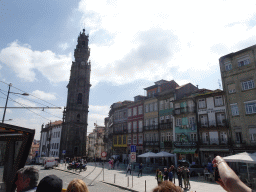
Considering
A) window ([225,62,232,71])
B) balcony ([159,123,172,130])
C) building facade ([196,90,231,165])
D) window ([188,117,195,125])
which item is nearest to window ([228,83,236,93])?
building facade ([196,90,231,165])

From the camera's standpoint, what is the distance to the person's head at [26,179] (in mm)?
3365

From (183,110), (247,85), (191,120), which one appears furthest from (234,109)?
(183,110)

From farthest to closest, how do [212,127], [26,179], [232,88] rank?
1. [212,127]
2. [232,88]
3. [26,179]

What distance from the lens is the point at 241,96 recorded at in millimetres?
24625

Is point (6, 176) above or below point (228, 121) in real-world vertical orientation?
below

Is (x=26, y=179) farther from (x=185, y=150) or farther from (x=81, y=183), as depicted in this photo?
(x=185, y=150)

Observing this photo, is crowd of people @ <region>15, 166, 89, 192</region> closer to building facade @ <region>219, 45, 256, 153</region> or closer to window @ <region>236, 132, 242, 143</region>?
building facade @ <region>219, 45, 256, 153</region>

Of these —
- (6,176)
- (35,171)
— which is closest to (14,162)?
(6,176)

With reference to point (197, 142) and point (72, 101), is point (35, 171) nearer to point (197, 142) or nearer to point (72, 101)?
point (197, 142)

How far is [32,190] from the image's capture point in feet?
11.0

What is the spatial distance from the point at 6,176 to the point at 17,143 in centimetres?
117

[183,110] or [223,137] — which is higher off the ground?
[183,110]

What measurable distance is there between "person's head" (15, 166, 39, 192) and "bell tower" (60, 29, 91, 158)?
172 ft

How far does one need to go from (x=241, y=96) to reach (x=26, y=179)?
89.8ft
